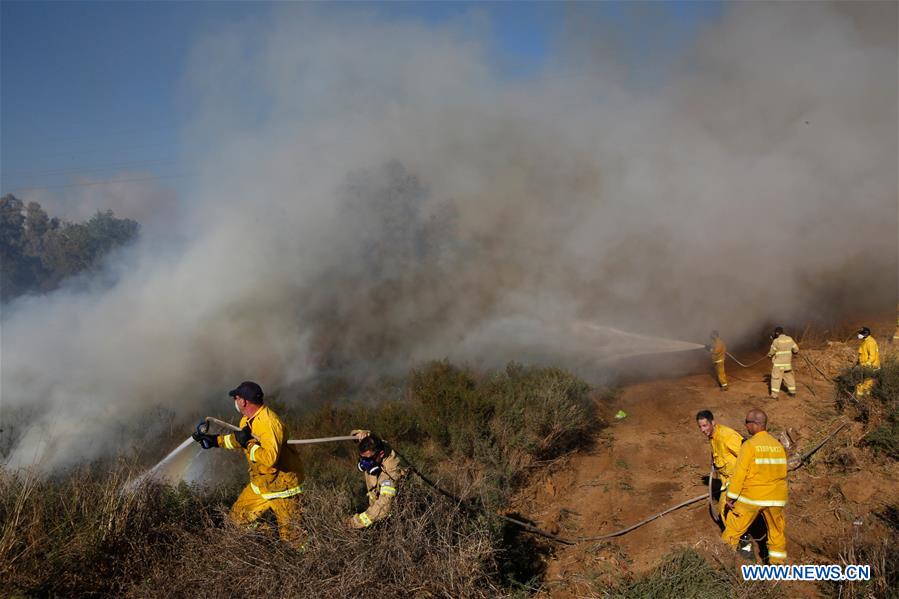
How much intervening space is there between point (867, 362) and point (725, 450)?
5.27 metres

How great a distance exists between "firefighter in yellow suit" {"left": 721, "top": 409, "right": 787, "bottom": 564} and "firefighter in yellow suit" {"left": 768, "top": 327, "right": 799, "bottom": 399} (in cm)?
579

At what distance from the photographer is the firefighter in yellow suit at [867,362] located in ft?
26.8

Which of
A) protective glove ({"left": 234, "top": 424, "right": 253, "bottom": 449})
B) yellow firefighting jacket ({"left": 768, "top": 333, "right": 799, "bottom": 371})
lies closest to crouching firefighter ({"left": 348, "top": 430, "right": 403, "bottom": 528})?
protective glove ({"left": 234, "top": 424, "right": 253, "bottom": 449})

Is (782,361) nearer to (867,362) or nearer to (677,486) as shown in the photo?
(867,362)

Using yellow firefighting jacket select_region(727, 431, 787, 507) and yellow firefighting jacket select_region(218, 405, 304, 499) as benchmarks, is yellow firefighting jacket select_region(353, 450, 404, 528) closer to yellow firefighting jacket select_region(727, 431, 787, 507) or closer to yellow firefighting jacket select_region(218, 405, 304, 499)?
yellow firefighting jacket select_region(218, 405, 304, 499)

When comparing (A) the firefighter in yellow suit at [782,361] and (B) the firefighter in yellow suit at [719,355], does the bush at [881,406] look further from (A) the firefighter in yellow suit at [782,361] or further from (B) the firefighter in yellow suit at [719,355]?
(B) the firefighter in yellow suit at [719,355]

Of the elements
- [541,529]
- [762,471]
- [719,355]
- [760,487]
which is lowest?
[541,529]

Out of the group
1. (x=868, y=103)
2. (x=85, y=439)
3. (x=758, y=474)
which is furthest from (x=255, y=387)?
(x=868, y=103)

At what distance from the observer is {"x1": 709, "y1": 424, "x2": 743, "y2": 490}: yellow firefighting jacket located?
498 centimetres

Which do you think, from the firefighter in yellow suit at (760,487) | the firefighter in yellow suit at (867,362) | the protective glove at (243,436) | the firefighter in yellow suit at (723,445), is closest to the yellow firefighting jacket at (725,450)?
the firefighter in yellow suit at (723,445)

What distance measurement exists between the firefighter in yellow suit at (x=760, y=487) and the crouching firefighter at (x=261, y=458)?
3.36 meters

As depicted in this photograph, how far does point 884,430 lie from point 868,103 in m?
10.6

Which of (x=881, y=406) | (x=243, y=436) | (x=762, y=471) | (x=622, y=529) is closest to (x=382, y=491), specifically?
(x=243, y=436)

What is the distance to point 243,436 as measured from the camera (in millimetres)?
4355
